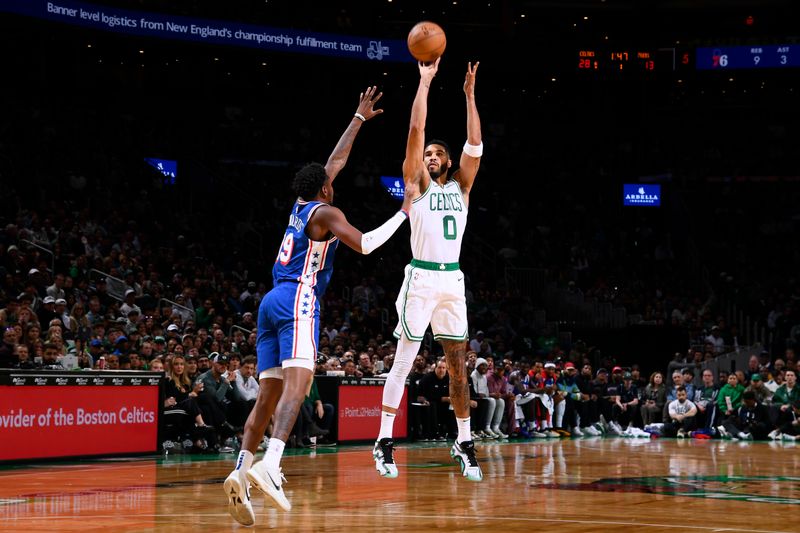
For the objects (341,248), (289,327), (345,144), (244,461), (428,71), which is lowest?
(244,461)

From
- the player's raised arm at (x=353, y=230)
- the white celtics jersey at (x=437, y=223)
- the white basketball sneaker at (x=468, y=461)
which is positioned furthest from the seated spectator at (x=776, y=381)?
the player's raised arm at (x=353, y=230)

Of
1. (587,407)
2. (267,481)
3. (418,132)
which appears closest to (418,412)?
(587,407)

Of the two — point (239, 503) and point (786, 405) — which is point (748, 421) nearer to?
point (786, 405)

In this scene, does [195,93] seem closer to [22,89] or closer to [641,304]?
[22,89]

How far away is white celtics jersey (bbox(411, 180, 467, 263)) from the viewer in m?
9.12

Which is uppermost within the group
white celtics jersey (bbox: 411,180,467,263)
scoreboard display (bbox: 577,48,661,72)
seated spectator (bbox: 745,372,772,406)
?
scoreboard display (bbox: 577,48,661,72)

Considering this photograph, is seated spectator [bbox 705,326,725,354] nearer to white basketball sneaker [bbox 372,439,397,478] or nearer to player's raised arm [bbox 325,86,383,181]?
white basketball sneaker [bbox 372,439,397,478]

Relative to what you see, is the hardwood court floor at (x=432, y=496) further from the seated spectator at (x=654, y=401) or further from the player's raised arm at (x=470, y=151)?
the seated spectator at (x=654, y=401)

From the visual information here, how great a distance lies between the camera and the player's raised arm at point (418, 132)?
870 centimetres

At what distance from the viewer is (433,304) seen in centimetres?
916

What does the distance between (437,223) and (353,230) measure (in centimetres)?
208

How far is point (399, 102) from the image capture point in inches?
1373

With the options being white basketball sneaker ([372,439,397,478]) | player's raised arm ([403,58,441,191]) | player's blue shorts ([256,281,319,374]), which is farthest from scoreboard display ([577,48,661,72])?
player's blue shorts ([256,281,319,374])

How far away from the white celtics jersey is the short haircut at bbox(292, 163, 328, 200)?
1595mm
